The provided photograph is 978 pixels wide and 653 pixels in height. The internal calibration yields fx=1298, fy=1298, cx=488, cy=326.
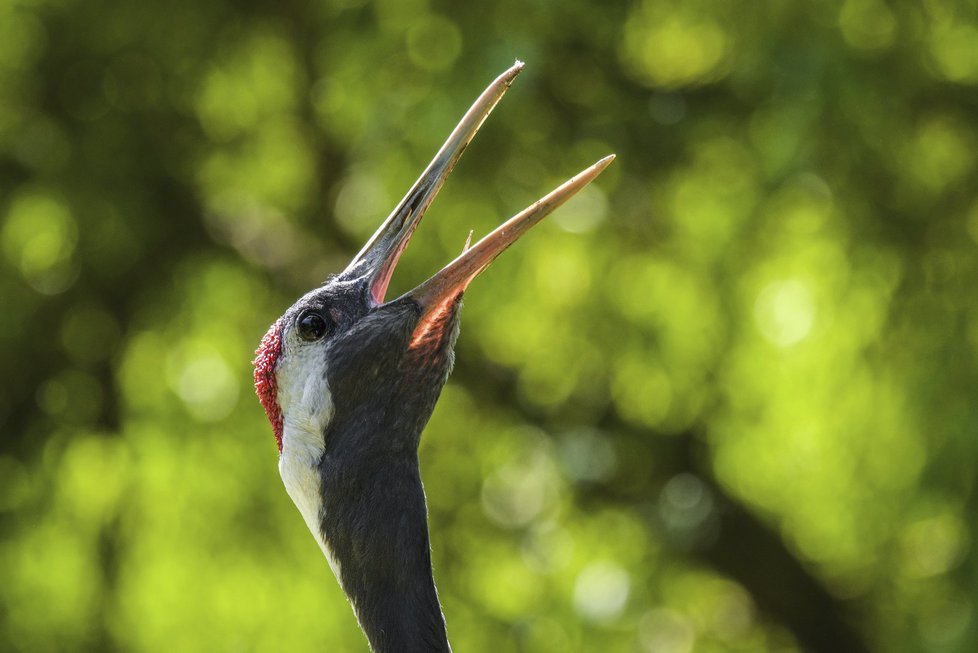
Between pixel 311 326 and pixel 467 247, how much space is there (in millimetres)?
346

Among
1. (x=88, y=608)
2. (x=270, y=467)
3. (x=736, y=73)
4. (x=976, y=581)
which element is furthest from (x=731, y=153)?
(x=88, y=608)

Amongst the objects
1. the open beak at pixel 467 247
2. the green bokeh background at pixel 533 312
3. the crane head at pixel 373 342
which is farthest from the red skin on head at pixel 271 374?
the green bokeh background at pixel 533 312

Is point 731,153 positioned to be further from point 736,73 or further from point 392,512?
point 392,512

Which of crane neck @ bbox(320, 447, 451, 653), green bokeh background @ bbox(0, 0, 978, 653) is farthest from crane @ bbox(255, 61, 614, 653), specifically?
green bokeh background @ bbox(0, 0, 978, 653)

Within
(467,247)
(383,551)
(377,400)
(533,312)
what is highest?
(467,247)

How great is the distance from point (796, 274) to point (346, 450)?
263 centimetres

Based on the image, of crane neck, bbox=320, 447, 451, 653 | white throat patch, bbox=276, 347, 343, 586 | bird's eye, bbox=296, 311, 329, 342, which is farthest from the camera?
bird's eye, bbox=296, 311, 329, 342

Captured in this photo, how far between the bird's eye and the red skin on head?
0.06m

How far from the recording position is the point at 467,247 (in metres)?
2.53

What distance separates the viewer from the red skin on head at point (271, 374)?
103 inches

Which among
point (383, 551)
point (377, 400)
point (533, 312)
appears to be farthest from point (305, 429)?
point (533, 312)

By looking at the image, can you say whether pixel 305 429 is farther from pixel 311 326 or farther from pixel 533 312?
pixel 533 312

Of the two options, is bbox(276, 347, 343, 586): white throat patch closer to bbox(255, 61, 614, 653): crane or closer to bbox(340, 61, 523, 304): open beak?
bbox(255, 61, 614, 653): crane

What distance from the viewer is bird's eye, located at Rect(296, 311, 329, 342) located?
2.56 metres
